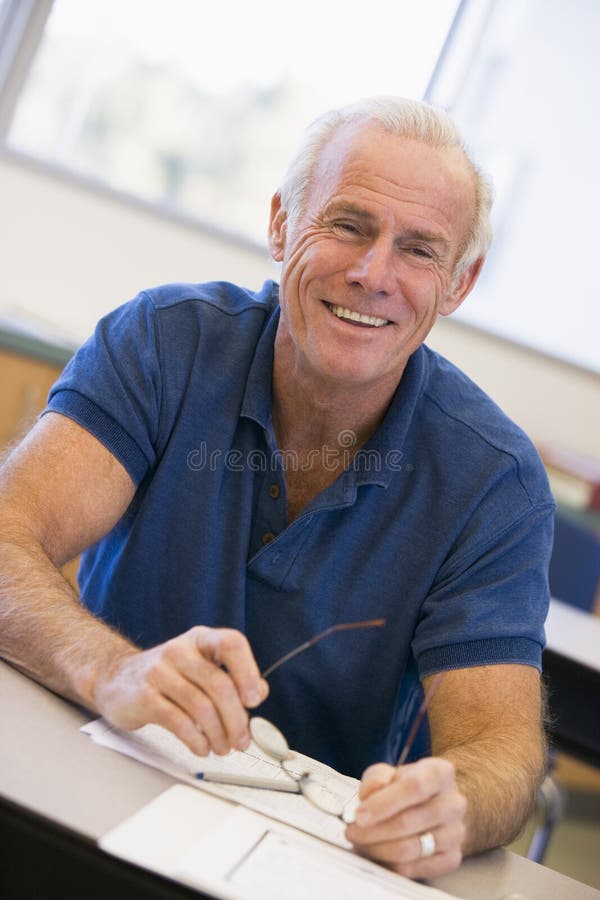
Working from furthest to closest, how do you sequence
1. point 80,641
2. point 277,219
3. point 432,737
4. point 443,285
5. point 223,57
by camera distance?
point 223,57
point 277,219
point 443,285
point 432,737
point 80,641

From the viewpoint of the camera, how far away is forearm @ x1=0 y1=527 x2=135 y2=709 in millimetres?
1126

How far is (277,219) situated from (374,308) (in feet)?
0.95

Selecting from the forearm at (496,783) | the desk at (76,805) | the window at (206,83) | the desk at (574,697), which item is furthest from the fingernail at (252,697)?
the window at (206,83)

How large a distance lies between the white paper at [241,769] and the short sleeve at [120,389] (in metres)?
0.45

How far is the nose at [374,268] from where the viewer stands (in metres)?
1.50

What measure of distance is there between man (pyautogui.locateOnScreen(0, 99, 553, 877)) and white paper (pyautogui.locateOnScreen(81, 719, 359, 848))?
254 millimetres

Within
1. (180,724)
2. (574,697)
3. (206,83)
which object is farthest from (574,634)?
(206,83)

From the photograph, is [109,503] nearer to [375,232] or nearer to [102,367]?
[102,367]

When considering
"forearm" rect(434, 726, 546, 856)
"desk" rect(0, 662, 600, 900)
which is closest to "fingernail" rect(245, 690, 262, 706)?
"desk" rect(0, 662, 600, 900)

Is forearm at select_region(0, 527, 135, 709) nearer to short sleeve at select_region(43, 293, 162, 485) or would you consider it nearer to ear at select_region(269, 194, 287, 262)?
short sleeve at select_region(43, 293, 162, 485)

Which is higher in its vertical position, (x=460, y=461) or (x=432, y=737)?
(x=460, y=461)

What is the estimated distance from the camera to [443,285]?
1.59m

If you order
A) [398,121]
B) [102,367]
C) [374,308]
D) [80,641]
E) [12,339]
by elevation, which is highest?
[398,121]

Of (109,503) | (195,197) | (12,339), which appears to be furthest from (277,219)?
(195,197)
